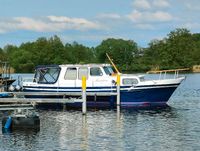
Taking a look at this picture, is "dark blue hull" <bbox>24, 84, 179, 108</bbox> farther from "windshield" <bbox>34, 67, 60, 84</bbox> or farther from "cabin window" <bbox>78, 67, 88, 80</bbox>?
"windshield" <bbox>34, 67, 60, 84</bbox>

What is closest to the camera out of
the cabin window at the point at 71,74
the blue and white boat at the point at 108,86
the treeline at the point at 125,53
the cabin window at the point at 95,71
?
the blue and white boat at the point at 108,86

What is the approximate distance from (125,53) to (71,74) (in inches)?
5083

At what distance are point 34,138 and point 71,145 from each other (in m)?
2.67

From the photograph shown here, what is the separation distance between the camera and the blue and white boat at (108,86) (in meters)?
42.7

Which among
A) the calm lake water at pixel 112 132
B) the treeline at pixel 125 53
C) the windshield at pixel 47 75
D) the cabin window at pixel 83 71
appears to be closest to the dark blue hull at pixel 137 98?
the cabin window at pixel 83 71

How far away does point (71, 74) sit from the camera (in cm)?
4419

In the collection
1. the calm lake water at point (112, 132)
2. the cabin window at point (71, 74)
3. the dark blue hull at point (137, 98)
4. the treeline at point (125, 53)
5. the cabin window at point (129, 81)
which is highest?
the treeline at point (125, 53)

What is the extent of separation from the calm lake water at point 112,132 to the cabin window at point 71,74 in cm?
523

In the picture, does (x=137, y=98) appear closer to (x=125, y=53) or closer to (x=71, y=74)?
(x=71, y=74)

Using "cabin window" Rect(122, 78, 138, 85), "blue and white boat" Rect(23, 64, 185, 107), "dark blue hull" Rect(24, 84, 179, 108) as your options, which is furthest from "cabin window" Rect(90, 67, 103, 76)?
"cabin window" Rect(122, 78, 138, 85)

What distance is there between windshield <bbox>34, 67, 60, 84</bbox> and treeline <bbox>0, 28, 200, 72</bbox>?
11533 centimetres

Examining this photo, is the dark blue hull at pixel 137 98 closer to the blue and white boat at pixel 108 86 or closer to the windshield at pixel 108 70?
the blue and white boat at pixel 108 86

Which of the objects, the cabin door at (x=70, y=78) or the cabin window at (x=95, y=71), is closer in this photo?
the cabin window at (x=95, y=71)

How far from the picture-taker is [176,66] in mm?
168500
